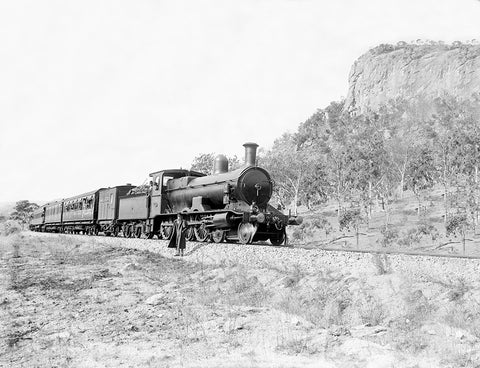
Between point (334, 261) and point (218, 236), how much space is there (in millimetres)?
6428

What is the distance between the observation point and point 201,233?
18.1 meters

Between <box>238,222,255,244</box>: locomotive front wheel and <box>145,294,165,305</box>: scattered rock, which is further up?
<box>238,222,255,244</box>: locomotive front wheel

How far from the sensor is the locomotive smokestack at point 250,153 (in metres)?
18.3

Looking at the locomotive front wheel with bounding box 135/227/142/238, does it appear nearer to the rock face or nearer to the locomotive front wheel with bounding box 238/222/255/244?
the locomotive front wheel with bounding box 238/222/255/244

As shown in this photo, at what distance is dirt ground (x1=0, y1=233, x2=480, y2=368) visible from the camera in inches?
229

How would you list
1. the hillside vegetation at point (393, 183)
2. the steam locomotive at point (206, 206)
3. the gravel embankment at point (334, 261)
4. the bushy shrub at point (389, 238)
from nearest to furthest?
the gravel embankment at point (334, 261), the steam locomotive at point (206, 206), the bushy shrub at point (389, 238), the hillside vegetation at point (393, 183)

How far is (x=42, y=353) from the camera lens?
6.39 m

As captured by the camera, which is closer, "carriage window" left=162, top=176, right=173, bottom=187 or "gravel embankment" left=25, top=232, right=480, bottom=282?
"gravel embankment" left=25, top=232, right=480, bottom=282

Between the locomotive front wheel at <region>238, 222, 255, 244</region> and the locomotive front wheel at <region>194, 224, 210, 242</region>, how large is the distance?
1.96 m

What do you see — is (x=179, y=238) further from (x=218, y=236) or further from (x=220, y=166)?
(x=220, y=166)

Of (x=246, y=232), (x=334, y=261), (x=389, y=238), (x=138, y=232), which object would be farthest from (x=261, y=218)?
(x=389, y=238)

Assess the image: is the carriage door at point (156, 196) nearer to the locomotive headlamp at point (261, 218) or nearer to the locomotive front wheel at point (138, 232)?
the locomotive front wheel at point (138, 232)

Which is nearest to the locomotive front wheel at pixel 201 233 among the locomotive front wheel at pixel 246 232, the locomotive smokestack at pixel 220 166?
the locomotive front wheel at pixel 246 232

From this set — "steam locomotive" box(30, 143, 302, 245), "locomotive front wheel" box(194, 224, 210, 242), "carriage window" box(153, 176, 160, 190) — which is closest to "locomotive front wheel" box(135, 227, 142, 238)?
"steam locomotive" box(30, 143, 302, 245)
